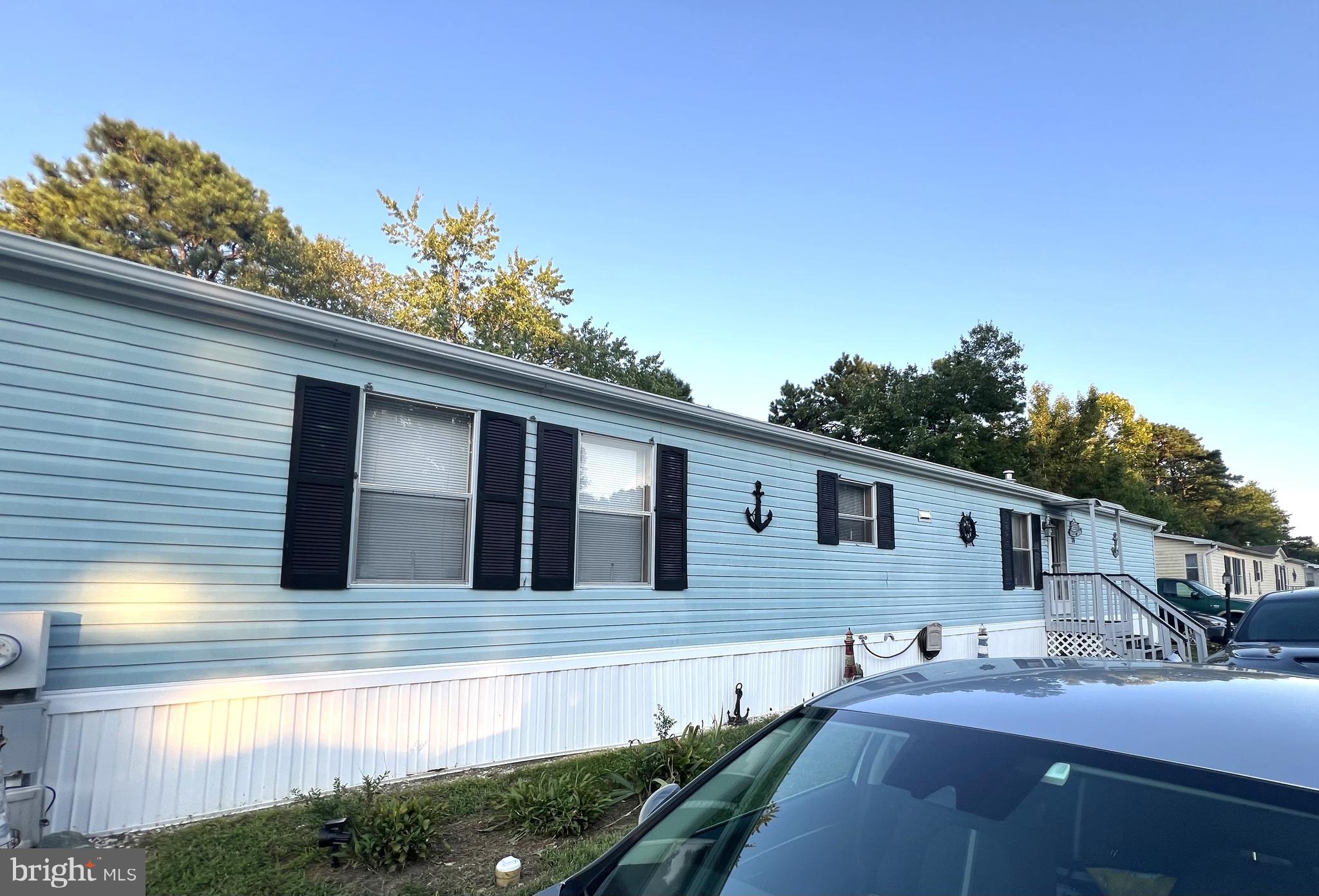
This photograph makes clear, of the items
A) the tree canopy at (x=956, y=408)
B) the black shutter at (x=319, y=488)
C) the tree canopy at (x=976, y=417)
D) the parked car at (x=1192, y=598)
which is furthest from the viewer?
the tree canopy at (x=976, y=417)

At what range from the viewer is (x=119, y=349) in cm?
474

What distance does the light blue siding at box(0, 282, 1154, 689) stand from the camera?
4.40 meters

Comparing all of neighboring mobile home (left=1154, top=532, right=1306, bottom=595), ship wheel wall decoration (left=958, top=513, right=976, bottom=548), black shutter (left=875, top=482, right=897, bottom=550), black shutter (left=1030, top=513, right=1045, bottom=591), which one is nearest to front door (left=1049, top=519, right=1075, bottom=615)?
black shutter (left=1030, top=513, right=1045, bottom=591)

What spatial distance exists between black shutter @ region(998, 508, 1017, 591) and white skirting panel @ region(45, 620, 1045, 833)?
6658 millimetres

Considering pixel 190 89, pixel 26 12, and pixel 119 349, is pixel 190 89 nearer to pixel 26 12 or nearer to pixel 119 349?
pixel 26 12

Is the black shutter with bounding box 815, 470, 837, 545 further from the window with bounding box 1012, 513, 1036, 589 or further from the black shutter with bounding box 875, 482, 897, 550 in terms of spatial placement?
the window with bounding box 1012, 513, 1036, 589

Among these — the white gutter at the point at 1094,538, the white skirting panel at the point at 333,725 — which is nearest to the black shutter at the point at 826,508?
the white skirting panel at the point at 333,725

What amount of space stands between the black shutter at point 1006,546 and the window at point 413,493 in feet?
32.0

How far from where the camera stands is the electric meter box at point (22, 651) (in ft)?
13.1

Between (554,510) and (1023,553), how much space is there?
10.0m

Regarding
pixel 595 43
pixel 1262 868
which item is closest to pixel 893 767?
pixel 1262 868

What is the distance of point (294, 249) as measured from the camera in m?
23.8

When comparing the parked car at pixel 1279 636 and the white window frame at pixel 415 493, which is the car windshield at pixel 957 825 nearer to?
the white window frame at pixel 415 493

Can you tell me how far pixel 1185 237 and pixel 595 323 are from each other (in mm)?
17297
